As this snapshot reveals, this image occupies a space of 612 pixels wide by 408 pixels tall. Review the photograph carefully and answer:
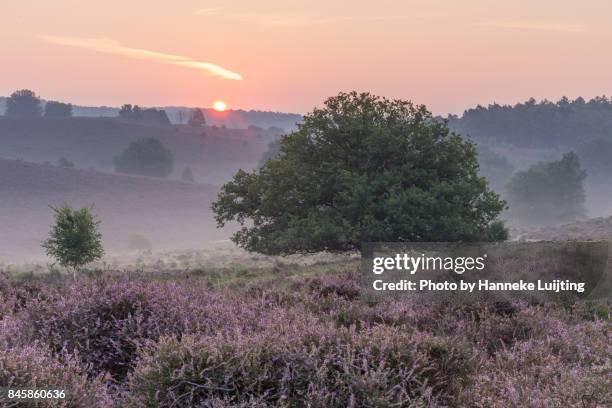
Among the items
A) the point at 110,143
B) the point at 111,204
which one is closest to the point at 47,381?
the point at 111,204

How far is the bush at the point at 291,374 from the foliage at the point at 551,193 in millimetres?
107380

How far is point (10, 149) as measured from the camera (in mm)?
158250

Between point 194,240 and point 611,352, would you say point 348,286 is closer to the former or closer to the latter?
point 611,352

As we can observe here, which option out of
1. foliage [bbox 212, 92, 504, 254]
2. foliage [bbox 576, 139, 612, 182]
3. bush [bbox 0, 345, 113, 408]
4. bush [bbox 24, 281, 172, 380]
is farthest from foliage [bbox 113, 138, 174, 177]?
bush [bbox 0, 345, 113, 408]

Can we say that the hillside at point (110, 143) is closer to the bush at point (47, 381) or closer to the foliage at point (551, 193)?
the foliage at point (551, 193)

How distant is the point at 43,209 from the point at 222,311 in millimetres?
108158

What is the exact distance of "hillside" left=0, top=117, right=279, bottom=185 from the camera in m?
158

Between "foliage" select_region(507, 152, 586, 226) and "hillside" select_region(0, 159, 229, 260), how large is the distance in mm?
50392

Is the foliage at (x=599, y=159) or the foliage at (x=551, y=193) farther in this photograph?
the foliage at (x=599, y=159)

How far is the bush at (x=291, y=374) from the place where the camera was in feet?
14.6

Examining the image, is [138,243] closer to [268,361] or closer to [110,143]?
[110,143]

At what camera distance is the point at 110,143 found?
16450 centimetres

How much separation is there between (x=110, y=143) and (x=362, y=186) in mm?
151365

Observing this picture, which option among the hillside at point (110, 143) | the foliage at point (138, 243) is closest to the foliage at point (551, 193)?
the foliage at point (138, 243)
